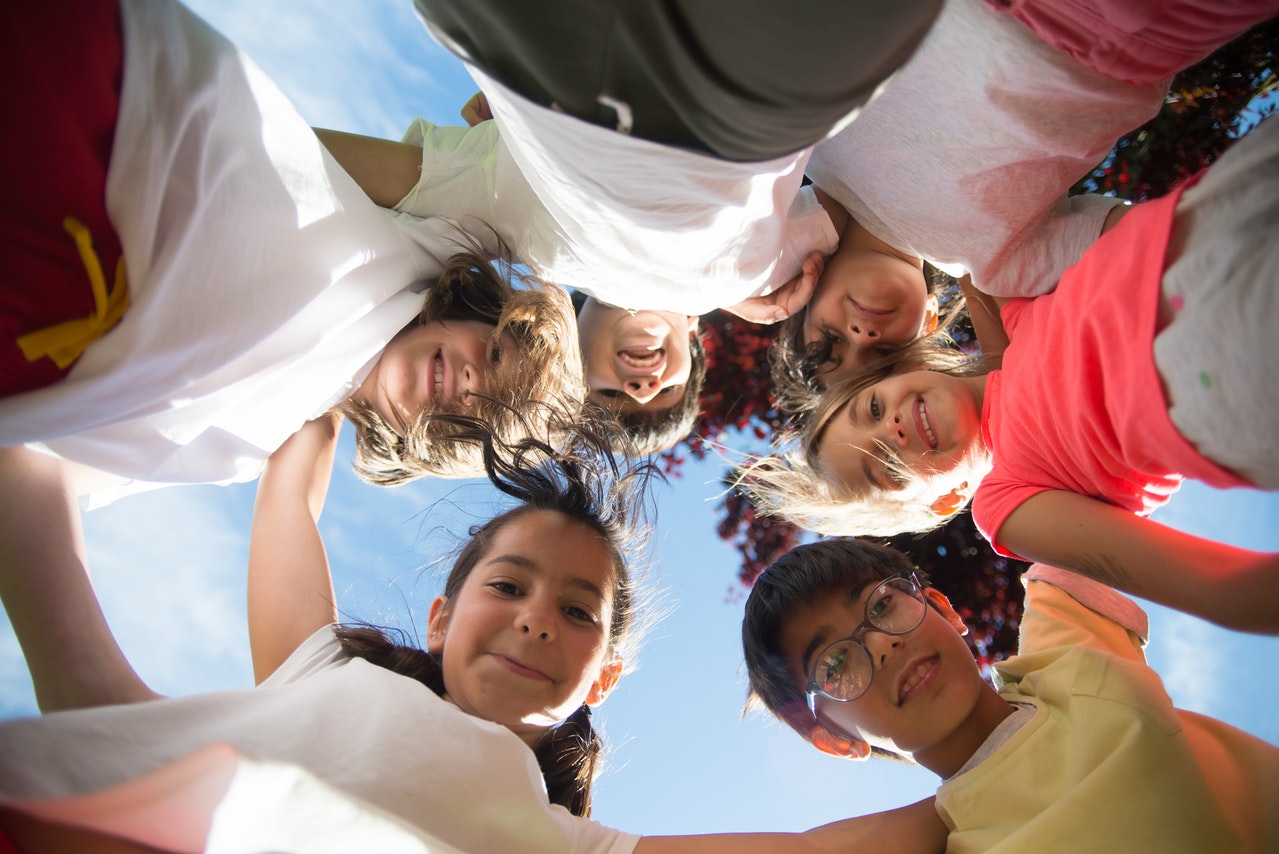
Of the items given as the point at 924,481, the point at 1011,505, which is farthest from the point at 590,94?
the point at 924,481

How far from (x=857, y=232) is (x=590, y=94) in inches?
64.8

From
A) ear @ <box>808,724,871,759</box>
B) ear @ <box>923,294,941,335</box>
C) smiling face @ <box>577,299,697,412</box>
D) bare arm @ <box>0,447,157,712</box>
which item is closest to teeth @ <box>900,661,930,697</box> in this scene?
ear @ <box>808,724,871,759</box>

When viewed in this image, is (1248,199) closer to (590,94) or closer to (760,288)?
(590,94)

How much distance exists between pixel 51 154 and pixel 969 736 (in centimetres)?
228

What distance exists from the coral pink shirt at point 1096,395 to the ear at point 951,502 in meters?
0.48

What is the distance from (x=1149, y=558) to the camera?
1.54 meters

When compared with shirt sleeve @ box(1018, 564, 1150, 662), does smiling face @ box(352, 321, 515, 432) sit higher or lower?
higher

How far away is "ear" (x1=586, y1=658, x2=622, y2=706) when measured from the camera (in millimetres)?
2193

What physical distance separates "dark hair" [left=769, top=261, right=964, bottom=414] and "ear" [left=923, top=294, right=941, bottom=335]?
0.02 metres

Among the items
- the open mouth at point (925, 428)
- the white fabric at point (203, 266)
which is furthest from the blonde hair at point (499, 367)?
the open mouth at point (925, 428)

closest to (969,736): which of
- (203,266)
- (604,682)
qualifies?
(604,682)

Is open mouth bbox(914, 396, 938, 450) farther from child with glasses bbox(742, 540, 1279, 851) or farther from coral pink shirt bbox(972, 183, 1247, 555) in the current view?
child with glasses bbox(742, 540, 1279, 851)

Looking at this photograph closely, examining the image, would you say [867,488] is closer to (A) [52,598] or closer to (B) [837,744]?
(B) [837,744]

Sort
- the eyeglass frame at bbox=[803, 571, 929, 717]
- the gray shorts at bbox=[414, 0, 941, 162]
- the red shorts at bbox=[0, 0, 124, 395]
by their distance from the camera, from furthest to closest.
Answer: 1. the eyeglass frame at bbox=[803, 571, 929, 717]
2. the red shorts at bbox=[0, 0, 124, 395]
3. the gray shorts at bbox=[414, 0, 941, 162]
